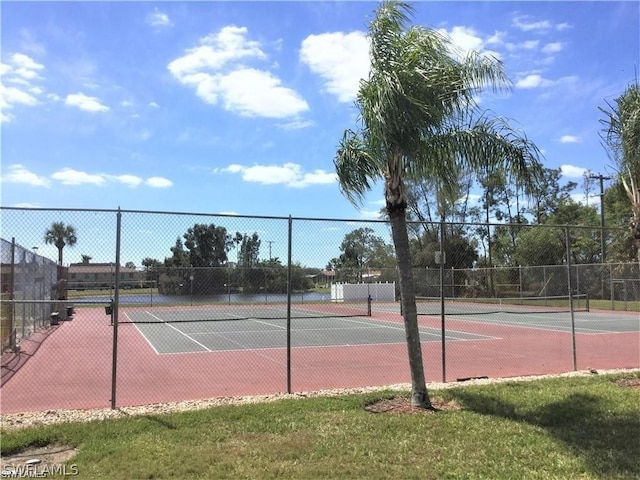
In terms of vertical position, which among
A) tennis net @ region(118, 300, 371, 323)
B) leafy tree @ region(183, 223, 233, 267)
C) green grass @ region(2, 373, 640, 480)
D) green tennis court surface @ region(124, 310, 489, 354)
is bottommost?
green tennis court surface @ region(124, 310, 489, 354)

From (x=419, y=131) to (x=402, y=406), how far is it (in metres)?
3.96

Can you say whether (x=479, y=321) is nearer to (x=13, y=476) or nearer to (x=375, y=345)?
(x=375, y=345)

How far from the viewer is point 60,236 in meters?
9.40

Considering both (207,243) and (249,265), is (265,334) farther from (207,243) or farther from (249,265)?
(207,243)

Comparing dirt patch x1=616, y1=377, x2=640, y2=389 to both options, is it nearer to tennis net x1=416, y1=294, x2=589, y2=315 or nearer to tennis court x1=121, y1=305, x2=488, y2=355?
tennis court x1=121, y1=305, x2=488, y2=355

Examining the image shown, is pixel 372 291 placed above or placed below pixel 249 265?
below

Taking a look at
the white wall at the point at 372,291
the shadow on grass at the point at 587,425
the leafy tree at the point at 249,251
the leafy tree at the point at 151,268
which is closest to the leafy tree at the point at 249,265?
the leafy tree at the point at 249,251

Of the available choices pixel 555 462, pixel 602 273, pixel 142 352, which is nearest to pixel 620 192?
pixel 555 462

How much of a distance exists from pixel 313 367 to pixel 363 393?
4.25m

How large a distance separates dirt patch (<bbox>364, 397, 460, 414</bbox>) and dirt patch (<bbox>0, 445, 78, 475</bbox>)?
12.9 feet

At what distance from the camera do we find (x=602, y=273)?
111 feet

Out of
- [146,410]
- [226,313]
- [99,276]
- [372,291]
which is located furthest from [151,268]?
[372,291]

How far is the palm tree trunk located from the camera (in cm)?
795

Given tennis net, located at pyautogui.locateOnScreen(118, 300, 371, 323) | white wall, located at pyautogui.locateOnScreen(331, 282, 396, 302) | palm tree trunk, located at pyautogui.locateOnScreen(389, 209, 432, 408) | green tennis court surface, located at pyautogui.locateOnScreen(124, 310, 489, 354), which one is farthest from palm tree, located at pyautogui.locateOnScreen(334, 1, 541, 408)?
tennis net, located at pyautogui.locateOnScreen(118, 300, 371, 323)
